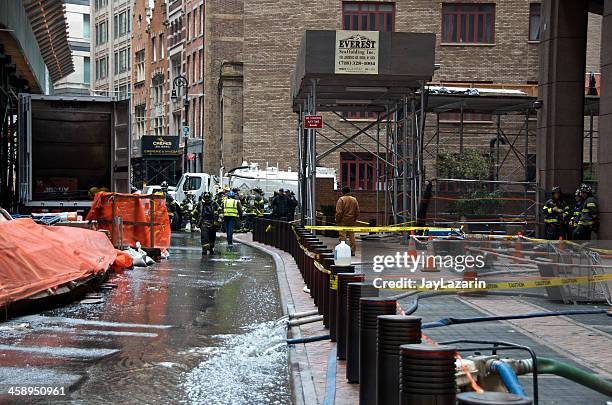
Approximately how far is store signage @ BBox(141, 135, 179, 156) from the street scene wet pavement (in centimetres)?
4388

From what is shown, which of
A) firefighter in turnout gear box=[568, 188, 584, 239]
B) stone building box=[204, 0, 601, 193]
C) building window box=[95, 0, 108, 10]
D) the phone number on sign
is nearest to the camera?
the phone number on sign

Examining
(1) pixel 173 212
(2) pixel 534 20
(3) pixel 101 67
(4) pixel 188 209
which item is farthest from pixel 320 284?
(3) pixel 101 67

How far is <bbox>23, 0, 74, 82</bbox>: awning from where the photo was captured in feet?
89.4

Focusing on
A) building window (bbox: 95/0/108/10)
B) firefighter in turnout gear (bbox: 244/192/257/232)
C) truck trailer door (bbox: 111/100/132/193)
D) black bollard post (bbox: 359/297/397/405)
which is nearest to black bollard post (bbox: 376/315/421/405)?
black bollard post (bbox: 359/297/397/405)

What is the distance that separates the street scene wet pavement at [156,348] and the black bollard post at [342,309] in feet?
1.92

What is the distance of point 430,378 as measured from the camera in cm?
491

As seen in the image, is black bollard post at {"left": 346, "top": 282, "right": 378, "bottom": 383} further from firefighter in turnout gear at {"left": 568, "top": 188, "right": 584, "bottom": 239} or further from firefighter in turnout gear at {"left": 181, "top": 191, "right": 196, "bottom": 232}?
firefighter in turnout gear at {"left": 181, "top": 191, "right": 196, "bottom": 232}

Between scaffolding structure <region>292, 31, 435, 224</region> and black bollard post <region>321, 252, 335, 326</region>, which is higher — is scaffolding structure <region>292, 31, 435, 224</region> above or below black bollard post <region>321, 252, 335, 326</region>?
above

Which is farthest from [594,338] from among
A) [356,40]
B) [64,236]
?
[356,40]

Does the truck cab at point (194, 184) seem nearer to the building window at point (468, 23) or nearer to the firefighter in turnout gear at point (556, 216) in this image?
the building window at point (468, 23)

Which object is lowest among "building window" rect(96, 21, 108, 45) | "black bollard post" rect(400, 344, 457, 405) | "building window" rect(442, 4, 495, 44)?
"black bollard post" rect(400, 344, 457, 405)

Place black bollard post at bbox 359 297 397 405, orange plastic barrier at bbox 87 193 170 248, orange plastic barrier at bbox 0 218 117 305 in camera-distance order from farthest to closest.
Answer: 1. orange plastic barrier at bbox 87 193 170 248
2. orange plastic barrier at bbox 0 218 117 305
3. black bollard post at bbox 359 297 397 405

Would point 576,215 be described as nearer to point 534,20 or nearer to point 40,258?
point 40,258

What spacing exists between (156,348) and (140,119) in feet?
246
